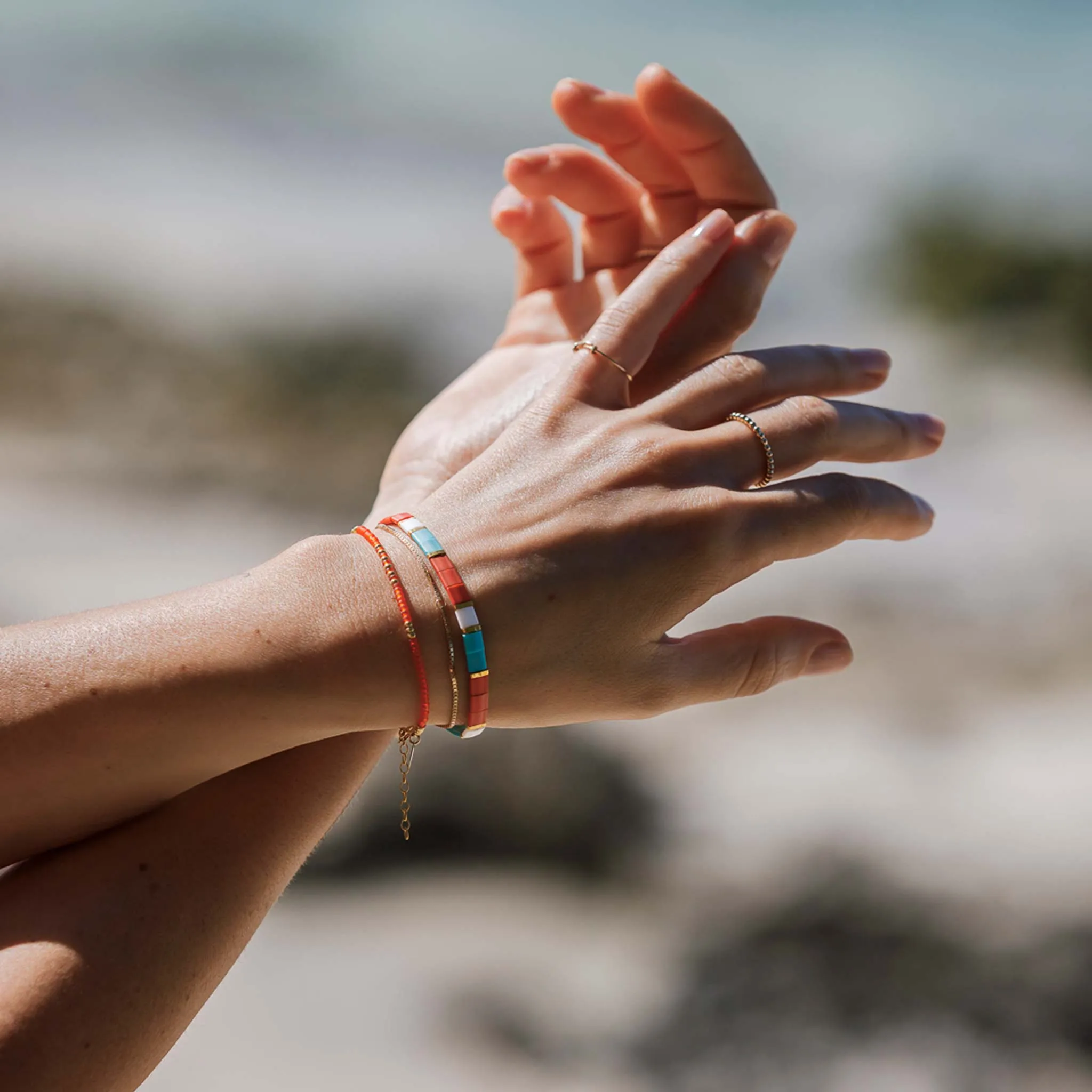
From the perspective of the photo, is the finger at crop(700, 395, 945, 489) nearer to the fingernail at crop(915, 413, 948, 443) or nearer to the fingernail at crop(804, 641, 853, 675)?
the fingernail at crop(915, 413, 948, 443)

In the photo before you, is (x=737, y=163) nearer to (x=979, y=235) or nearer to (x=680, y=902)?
(x=680, y=902)

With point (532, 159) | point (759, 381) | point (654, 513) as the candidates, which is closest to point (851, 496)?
point (759, 381)

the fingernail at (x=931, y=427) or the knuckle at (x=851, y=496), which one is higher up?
the fingernail at (x=931, y=427)

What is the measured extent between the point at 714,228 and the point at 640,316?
19 cm

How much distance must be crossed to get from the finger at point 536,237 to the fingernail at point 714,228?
41 cm

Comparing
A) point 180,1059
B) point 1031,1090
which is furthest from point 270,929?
point 1031,1090

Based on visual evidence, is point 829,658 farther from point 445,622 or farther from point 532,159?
point 532,159

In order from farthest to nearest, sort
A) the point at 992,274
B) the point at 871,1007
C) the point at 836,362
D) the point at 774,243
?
the point at 992,274
the point at 871,1007
the point at 774,243
the point at 836,362

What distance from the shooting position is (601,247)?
180cm

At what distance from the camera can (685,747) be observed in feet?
11.0

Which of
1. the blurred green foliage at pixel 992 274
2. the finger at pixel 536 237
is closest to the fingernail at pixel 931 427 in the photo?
the finger at pixel 536 237

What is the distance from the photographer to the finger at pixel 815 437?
1.31 m

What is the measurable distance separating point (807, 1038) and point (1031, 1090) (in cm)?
47

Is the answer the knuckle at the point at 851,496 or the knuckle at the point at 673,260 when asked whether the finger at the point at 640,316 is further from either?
the knuckle at the point at 851,496
